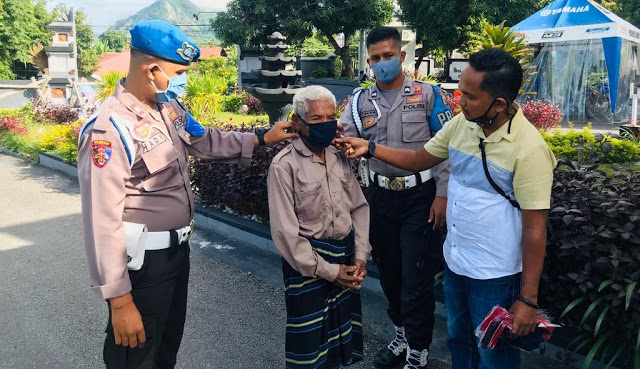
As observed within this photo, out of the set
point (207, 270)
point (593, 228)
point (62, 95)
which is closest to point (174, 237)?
point (593, 228)

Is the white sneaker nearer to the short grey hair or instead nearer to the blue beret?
the short grey hair

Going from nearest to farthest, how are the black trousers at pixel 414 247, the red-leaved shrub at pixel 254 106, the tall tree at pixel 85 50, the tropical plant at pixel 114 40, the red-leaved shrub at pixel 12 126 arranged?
the black trousers at pixel 414 247, the red-leaved shrub at pixel 12 126, the red-leaved shrub at pixel 254 106, the tall tree at pixel 85 50, the tropical plant at pixel 114 40

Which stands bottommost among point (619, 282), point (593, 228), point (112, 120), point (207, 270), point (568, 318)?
point (207, 270)

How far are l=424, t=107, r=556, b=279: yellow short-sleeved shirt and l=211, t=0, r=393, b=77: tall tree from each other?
20043mm

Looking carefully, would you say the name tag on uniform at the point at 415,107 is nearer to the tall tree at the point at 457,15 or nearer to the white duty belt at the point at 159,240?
the white duty belt at the point at 159,240

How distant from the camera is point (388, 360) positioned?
10.9ft

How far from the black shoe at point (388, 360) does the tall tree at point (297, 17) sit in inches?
769

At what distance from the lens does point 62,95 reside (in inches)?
800

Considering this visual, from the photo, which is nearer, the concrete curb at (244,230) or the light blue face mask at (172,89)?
the light blue face mask at (172,89)

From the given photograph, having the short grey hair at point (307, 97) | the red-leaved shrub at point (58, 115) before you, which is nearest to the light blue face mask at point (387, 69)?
the short grey hair at point (307, 97)

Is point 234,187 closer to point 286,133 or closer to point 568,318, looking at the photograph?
point 286,133

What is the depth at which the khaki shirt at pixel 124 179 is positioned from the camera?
2.07 m

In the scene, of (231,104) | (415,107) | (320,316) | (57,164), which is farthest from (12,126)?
(320,316)

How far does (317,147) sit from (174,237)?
83 centimetres
